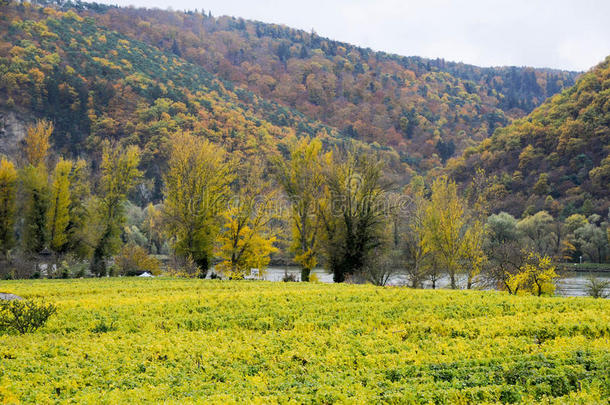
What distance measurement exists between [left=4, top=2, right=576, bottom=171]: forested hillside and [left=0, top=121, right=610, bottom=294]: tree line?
77.3 metres

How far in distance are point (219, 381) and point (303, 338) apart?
3.00 meters

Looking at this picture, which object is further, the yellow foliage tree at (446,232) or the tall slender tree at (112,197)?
the tall slender tree at (112,197)

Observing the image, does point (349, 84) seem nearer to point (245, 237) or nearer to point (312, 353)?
point (245, 237)

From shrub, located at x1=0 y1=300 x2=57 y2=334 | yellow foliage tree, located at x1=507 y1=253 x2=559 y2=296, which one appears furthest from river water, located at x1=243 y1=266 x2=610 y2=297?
shrub, located at x1=0 y1=300 x2=57 y2=334

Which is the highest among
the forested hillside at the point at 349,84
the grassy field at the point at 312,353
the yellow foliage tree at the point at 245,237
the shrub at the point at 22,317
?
the forested hillside at the point at 349,84

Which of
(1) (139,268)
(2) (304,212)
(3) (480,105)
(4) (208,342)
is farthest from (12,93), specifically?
(3) (480,105)

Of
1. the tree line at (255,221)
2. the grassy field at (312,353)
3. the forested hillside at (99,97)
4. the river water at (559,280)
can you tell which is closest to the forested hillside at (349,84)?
the forested hillside at (99,97)

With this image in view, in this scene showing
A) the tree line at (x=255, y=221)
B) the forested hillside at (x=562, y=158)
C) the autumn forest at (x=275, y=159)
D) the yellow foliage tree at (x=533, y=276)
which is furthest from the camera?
the forested hillside at (x=562, y=158)

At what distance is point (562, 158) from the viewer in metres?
71.4

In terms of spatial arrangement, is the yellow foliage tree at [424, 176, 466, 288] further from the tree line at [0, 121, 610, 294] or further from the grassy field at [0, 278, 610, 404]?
the grassy field at [0, 278, 610, 404]

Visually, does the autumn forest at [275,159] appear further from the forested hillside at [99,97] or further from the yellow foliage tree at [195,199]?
the forested hillside at [99,97]

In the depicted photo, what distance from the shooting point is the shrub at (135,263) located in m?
36.0

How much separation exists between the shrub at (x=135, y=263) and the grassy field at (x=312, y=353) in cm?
2223

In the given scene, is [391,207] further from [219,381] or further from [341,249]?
[219,381]
